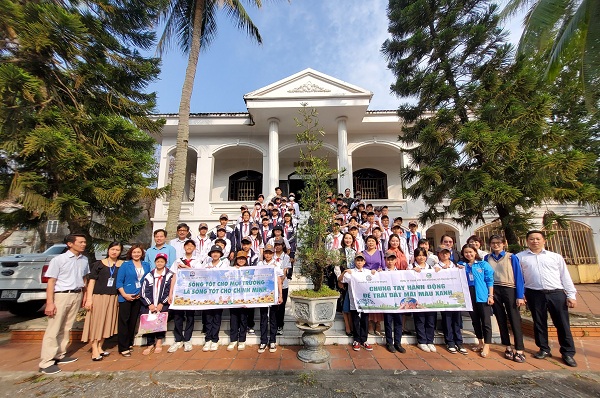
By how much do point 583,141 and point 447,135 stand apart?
5828 millimetres

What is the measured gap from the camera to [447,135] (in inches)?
281

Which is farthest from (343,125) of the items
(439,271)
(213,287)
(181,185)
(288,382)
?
(288,382)

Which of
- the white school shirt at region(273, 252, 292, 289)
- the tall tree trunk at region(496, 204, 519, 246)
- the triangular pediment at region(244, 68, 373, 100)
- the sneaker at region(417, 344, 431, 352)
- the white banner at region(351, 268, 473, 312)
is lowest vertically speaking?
the sneaker at region(417, 344, 431, 352)

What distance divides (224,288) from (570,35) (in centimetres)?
797

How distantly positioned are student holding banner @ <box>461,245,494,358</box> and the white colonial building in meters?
6.46

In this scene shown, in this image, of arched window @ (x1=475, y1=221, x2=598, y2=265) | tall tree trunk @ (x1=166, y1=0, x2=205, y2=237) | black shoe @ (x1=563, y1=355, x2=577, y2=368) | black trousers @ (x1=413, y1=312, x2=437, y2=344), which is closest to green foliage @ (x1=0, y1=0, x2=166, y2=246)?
tall tree trunk @ (x1=166, y1=0, x2=205, y2=237)

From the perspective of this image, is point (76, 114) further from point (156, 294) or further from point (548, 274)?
point (548, 274)

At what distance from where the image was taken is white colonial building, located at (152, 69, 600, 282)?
1159cm

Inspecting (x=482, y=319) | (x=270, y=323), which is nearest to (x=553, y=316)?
(x=482, y=319)

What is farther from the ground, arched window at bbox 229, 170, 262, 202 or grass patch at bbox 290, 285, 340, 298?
arched window at bbox 229, 170, 262, 202

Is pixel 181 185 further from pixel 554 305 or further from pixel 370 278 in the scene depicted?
pixel 554 305

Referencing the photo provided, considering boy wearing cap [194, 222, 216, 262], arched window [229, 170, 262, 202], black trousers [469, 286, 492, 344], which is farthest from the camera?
arched window [229, 170, 262, 202]

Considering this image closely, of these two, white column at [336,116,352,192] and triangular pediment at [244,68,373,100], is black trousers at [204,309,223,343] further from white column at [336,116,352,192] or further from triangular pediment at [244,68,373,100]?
triangular pediment at [244,68,373,100]

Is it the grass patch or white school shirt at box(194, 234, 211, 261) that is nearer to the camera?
the grass patch
